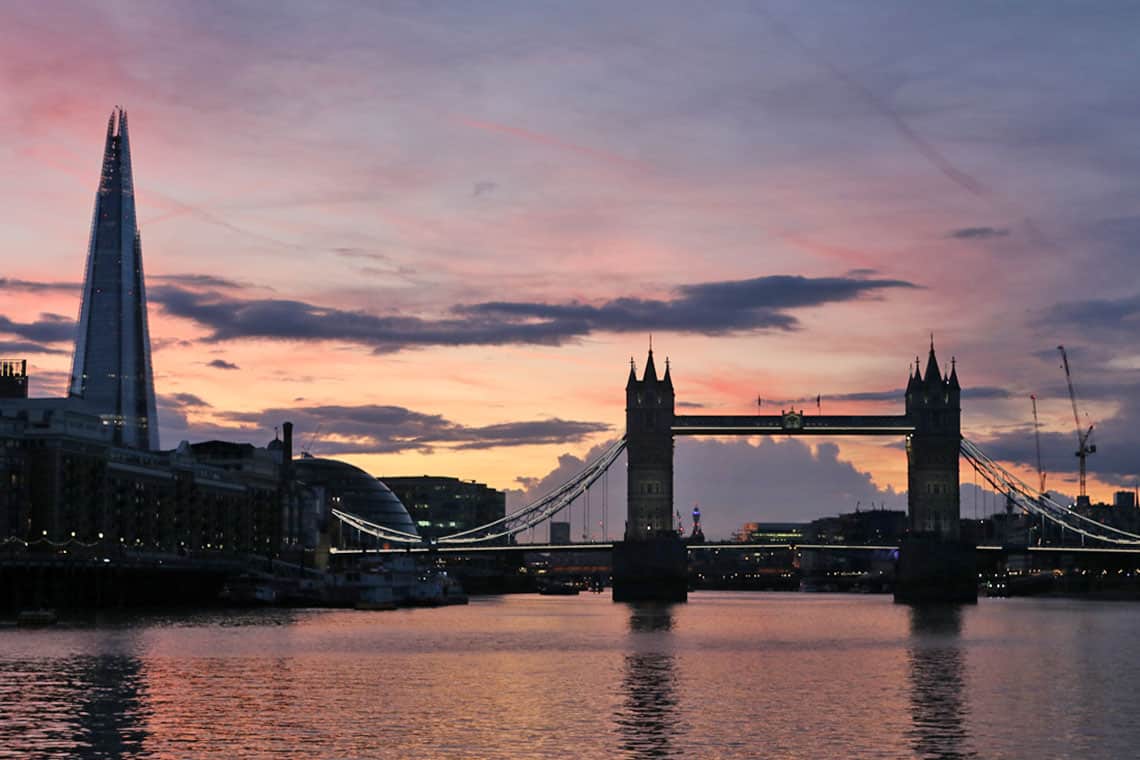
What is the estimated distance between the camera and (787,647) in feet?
343

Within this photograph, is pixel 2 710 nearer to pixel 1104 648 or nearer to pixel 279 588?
pixel 1104 648

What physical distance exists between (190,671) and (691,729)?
1091 inches

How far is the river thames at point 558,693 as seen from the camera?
174 feet

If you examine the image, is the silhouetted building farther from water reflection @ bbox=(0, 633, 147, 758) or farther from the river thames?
water reflection @ bbox=(0, 633, 147, 758)

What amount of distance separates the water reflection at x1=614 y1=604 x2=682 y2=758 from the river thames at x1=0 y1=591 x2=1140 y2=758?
154mm

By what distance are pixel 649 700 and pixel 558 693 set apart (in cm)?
448

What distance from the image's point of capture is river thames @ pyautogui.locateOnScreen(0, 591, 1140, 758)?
174 ft

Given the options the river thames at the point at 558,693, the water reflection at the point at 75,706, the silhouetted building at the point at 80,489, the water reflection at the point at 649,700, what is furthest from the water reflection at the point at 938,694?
the silhouetted building at the point at 80,489

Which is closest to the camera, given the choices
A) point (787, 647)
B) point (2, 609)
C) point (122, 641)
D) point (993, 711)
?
point (993, 711)

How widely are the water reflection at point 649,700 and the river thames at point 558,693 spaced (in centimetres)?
15

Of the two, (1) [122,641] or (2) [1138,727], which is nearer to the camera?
(2) [1138,727]

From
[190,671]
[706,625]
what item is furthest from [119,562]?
[190,671]

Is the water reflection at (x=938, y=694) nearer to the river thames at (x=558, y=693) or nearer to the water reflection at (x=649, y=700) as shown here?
the river thames at (x=558, y=693)

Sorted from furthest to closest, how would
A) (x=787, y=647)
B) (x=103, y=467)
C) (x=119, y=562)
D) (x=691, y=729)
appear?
(x=103, y=467) < (x=119, y=562) < (x=787, y=647) < (x=691, y=729)
